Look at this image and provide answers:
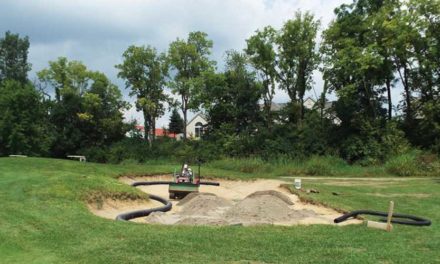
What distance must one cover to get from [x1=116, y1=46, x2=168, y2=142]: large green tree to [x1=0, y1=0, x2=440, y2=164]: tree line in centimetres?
11

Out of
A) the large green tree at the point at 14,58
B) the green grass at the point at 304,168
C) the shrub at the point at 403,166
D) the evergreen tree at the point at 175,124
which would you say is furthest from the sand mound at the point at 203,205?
the large green tree at the point at 14,58

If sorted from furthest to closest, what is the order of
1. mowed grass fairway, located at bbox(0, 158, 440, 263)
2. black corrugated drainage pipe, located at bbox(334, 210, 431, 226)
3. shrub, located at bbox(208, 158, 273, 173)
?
shrub, located at bbox(208, 158, 273, 173) < black corrugated drainage pipe, located at bbox(334, 210, 431, 226) < mowed grass fairway, located at bbox(0, 158, 440, 263)

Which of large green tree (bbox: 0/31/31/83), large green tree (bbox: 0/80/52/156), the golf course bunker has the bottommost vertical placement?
the golf course bunker

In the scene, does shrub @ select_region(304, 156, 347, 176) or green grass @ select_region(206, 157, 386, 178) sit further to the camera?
shrub @ select_region(304, 156, 347, 176)

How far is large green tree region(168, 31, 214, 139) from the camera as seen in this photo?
52.2 meters

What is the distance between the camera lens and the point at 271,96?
4972 centimetres

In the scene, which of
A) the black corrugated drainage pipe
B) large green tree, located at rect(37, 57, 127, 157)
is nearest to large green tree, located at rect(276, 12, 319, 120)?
large green tree, located at rect(37, 57, 127, 157)

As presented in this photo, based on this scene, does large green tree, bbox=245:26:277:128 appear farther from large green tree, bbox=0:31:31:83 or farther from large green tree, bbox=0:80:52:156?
large green tree, bbox=0:31:31:83

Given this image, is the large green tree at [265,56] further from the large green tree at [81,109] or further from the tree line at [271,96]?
the large green tree at [81,109]

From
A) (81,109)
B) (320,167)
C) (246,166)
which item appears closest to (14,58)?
(81,109)

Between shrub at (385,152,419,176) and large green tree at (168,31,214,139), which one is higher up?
large green tree at (168,31,214,139)

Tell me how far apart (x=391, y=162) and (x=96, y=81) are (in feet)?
120

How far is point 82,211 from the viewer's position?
1346cm

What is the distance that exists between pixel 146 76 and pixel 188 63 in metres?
4.97
